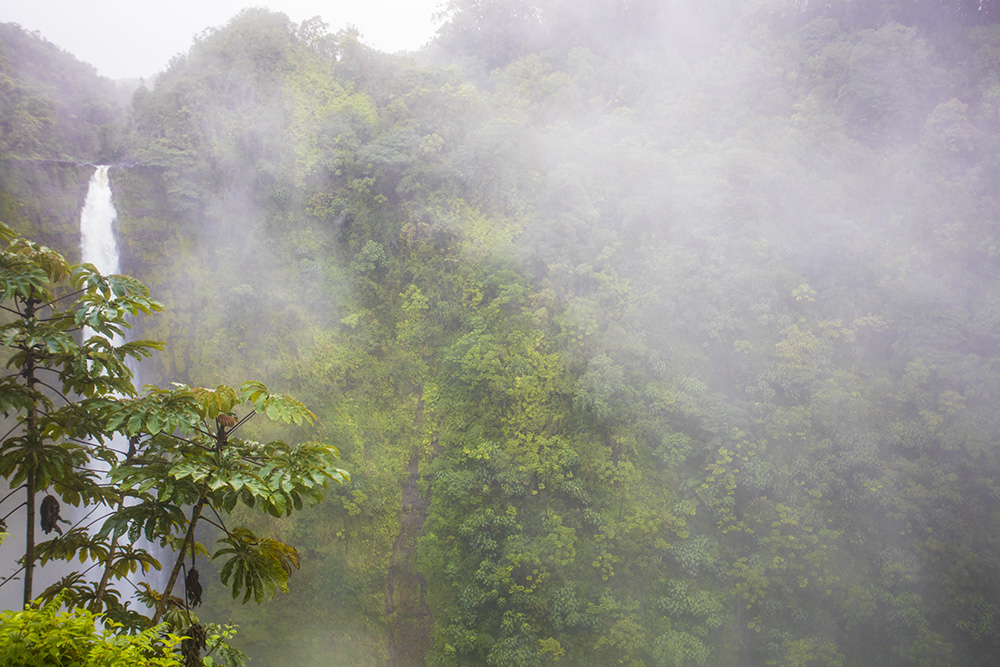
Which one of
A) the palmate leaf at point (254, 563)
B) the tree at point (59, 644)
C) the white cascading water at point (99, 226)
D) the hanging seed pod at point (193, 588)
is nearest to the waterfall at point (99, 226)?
→ the white cascading water at point (99, 226)

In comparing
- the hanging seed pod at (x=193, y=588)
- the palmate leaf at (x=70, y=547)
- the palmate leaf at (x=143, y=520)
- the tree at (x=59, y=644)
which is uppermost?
the palmate leaf at (x=143, y=520)

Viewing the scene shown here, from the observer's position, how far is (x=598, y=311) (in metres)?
13.3

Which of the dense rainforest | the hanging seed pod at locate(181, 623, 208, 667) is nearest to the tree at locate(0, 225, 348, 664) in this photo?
the hanging seed pod at locate(181, 623, 208, 667)

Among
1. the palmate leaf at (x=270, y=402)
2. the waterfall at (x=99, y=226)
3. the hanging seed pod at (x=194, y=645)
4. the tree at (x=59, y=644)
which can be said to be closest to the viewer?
the tree at (x=59, y=644)

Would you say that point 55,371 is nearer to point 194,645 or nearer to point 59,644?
point 59,644

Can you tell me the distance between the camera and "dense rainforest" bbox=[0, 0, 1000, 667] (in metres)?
10.3

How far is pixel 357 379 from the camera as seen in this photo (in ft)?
45.6

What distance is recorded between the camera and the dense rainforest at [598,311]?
33.7ft

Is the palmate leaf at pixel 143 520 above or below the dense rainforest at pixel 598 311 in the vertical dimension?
below

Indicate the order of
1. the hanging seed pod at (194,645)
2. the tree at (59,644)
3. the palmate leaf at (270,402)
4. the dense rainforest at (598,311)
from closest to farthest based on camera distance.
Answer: the tree at (59,644)
the palmate leaf at (270,402)
the hanging seed pod at (194,645)
the dense rainforest at (598,311)

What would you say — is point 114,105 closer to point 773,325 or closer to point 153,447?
point 153,447

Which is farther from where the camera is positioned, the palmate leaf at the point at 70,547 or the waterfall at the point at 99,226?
the waterfall at the point at 99,226

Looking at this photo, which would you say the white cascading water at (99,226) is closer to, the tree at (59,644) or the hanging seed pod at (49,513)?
the hanging seed pod at (49,513)

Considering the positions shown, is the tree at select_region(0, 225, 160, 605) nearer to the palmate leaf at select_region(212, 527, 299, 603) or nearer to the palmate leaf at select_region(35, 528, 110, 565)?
the palmate leaf at select_region(35, 528, 110, 565)
